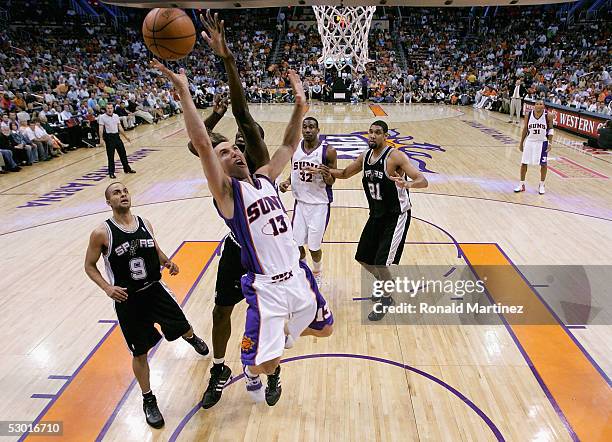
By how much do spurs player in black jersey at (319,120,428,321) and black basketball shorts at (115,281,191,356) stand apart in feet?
6.37

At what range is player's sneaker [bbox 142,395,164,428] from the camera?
11.4 feet

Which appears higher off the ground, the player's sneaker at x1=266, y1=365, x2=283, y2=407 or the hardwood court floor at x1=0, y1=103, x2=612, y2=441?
the player's sneaker at x1=266, y1=365, x2=283, y2=407

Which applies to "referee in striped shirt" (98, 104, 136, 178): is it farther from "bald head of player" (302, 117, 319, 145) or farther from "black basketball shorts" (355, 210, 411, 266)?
"black basketball shorts" (355, 210, 411, 266)

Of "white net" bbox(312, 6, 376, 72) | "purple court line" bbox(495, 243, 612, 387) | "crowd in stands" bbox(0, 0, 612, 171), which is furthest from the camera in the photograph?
"white net" bbox(312, 6, 376, 72)

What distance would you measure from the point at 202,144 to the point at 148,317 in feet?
5.04

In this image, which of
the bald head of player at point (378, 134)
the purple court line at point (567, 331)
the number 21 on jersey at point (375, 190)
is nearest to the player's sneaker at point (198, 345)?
the number 21 on jersey at point (375, 190)

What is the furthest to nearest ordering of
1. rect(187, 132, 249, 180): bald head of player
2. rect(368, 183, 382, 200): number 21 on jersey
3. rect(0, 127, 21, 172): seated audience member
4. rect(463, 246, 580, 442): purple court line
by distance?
rect(0, 127, 21, 172): seated audience member
rect(368, 183, 382, 200): number 21 on jersey
rect(463, 246, 580, 442): purple court line
rect(187, 132, 249, 180): bald head of player

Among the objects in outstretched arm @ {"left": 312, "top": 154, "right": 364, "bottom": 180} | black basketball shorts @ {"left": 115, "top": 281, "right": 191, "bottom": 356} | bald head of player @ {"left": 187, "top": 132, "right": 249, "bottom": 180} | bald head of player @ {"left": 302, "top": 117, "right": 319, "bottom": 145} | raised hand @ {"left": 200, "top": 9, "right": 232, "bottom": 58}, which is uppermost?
raised hand @ {"left": 200, "top": 9, "right": 232, "bottom": 58}

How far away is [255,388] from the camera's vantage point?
3.50m

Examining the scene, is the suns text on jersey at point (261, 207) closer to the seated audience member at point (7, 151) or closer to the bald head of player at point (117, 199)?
the bald head of player at point (117, 199)

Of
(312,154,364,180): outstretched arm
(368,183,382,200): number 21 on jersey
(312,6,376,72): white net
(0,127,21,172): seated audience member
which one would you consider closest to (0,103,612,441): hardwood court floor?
(368,183,382,200): number 21 on jersey

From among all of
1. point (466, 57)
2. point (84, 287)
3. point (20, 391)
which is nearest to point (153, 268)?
point (20, 391)

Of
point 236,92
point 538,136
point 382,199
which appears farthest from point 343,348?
point 538,136

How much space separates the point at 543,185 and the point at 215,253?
6.13m
